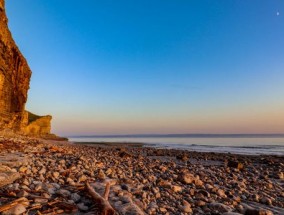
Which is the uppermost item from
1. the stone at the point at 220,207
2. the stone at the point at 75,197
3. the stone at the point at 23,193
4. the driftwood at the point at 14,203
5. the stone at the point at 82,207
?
the stone at the point at 23,193

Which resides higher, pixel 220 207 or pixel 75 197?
pixel 75 197

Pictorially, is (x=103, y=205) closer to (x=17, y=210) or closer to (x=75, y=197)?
(x=75, y=197)

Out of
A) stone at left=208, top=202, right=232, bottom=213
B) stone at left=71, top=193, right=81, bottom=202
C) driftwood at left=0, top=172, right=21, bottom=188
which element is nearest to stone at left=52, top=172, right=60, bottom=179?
driftwood at left=0, top=172, right=21, bottom=188

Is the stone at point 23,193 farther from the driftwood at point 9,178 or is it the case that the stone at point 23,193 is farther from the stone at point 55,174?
the stone at point 55,174

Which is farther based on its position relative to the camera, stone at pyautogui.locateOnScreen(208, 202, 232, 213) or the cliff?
the cliff

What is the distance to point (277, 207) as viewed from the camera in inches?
256

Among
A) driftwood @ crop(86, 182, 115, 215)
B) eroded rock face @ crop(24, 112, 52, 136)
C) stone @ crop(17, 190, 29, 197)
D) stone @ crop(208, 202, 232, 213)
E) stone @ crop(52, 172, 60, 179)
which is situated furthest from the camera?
eroded rock face @ crop(24, 112, 52, 136)

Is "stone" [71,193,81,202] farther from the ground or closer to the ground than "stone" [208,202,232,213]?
farther from the ground

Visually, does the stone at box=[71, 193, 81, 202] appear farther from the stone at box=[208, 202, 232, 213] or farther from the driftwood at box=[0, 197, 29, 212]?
the stone at box=[208, 202, 232, 213]

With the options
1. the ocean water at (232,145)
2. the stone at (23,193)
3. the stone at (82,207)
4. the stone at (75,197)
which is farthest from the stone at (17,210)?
the ocean water at (232,145)

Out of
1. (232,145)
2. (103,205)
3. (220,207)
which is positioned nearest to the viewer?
(103,205)

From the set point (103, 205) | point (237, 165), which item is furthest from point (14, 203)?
point (237, 165)

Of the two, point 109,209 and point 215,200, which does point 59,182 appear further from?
point 215,200

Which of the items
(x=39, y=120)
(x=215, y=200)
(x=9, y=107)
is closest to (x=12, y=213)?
(x=215, y=200)
